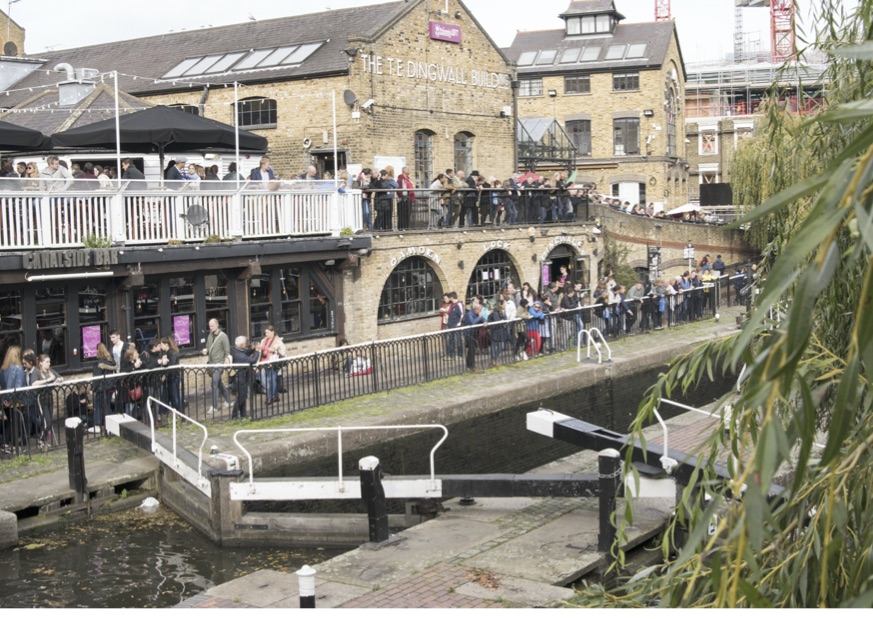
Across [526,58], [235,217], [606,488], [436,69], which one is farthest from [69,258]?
[526,58]

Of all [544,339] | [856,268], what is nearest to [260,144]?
[544,339]

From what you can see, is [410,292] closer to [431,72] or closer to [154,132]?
[431,72]

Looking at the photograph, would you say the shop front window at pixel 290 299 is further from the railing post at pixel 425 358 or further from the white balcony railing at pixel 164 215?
the railing post at pixel 425 358

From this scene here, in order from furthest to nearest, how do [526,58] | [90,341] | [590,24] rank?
[590,24] < [526,58] < [90,341]

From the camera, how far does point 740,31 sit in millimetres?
73875

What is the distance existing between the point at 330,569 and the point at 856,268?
5.93 meters

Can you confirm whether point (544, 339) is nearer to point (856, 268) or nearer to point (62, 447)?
point (62, 447)

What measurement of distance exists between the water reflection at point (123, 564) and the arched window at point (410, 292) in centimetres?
1098

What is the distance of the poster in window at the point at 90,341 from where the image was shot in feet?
57.7

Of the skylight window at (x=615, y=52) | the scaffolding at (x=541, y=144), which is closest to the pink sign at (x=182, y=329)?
the scaffolding at (x=541, y=144)

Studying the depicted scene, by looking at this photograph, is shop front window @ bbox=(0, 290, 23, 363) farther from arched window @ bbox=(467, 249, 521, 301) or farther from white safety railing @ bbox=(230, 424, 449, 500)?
arched window @ bbox=(467, 249, 521, 301)

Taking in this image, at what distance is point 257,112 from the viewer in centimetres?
2680

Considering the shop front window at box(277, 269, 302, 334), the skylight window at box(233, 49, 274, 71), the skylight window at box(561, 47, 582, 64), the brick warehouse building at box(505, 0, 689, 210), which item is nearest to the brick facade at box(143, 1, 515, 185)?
the skylight window at box(233, 49, 274, 71)

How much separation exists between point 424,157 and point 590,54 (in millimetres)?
22537
